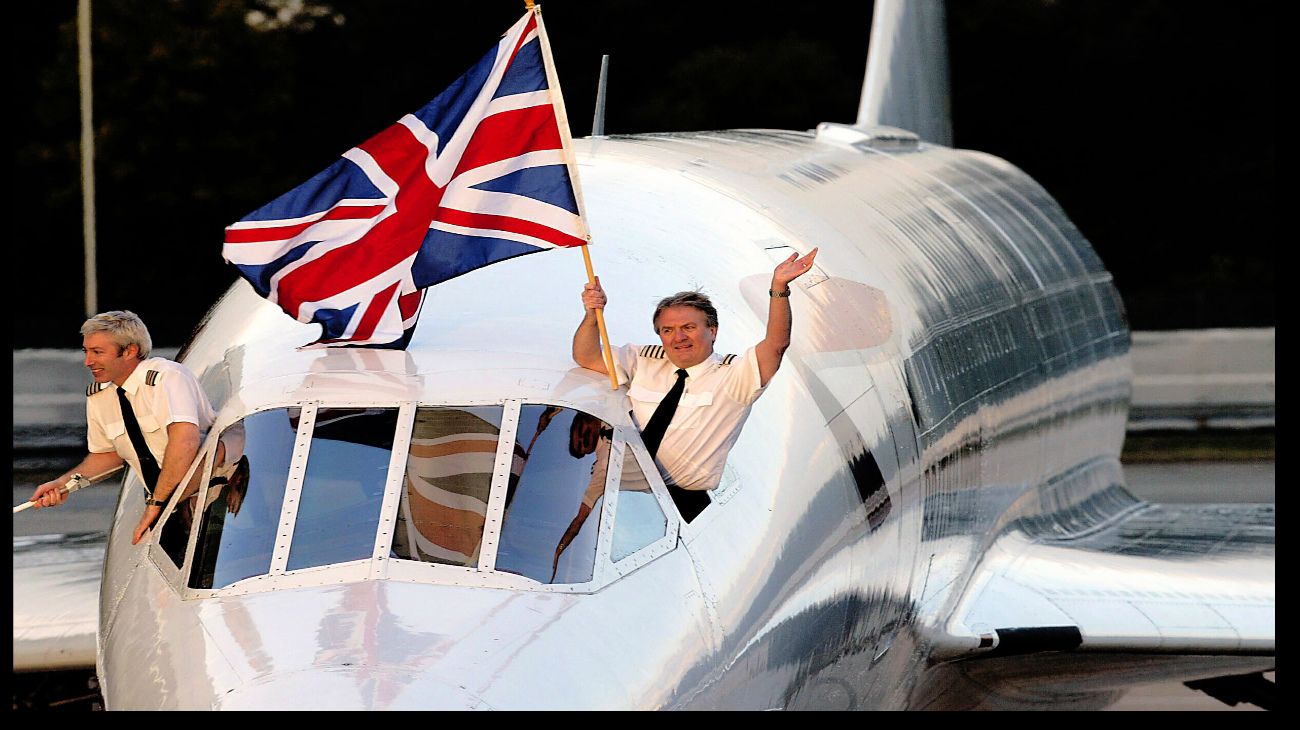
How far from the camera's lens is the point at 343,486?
6.88 meters

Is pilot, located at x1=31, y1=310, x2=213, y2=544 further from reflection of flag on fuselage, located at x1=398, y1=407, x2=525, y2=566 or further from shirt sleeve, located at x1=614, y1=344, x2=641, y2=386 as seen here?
shirt sleeve, located at x1=614, y1=344, x2=641, y2=386

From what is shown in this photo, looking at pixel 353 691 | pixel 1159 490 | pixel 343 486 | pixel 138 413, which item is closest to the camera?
pixel 353 691

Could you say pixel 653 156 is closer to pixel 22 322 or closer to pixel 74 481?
pixel 74 481

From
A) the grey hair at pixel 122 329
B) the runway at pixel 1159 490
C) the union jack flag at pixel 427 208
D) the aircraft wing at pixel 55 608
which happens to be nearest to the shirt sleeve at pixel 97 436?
the grey hair at pixel 122 329

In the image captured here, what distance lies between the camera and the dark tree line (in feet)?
→ 139

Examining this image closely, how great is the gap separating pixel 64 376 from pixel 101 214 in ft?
53.1

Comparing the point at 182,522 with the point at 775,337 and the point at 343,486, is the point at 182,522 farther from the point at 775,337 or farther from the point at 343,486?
the point at 775,337

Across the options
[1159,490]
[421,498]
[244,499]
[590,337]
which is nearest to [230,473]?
[244,499]

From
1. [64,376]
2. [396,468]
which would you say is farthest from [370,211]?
[64,376]

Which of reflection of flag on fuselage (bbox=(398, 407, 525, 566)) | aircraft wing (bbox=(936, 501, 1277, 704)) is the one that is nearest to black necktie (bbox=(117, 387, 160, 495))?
reflection of flag on fuselage (bbox=(398, 407, 525, 566))

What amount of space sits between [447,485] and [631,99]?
44.6 m

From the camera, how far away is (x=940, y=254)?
476 inches

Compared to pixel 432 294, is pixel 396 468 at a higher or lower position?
lower

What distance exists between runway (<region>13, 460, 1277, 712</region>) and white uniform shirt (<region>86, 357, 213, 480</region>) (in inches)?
463
